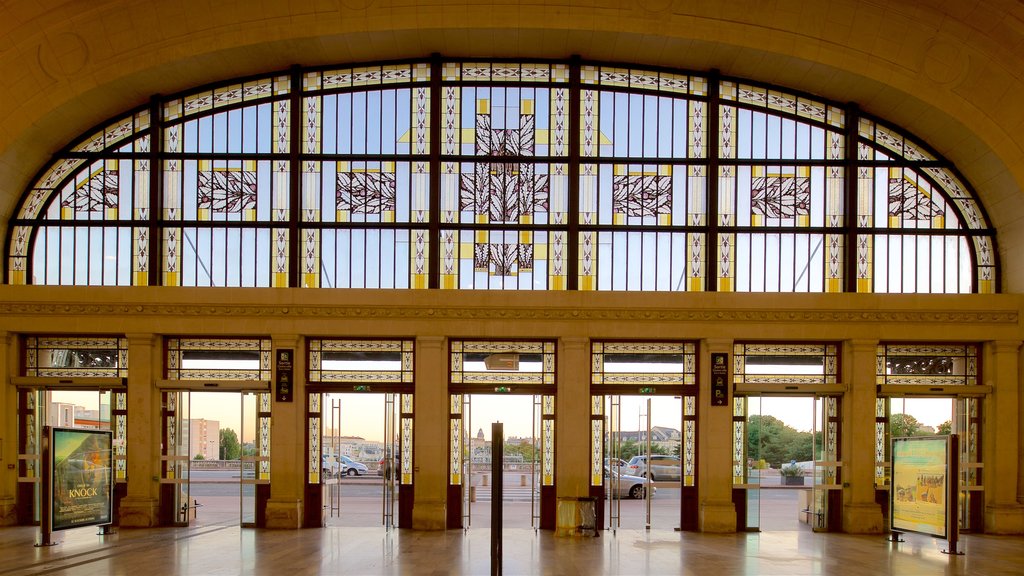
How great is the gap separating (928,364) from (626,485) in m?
6.95

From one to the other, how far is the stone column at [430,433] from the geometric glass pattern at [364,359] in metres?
0.47

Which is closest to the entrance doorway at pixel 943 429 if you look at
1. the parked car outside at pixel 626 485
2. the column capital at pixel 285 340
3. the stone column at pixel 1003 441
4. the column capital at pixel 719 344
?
the stone column at pixel 1003 441

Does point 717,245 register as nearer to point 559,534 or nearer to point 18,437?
point 559,534

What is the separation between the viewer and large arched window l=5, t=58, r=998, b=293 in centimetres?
2111

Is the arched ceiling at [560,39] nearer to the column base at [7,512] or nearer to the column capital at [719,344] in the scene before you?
the column capital at [719,344]

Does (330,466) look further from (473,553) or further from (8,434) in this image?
(8,434)

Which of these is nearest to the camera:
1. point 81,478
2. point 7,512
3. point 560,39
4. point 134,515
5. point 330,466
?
point 81,478

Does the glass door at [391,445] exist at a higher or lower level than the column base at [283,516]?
higher

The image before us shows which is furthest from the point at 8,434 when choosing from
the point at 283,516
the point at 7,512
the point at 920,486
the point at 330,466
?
the point at 920,486

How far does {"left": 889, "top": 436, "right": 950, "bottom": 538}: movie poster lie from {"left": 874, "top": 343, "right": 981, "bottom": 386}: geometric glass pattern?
8.51 ft

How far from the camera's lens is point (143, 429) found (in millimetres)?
20484

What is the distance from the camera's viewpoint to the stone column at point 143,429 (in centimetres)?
2036

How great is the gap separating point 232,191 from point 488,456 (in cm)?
790

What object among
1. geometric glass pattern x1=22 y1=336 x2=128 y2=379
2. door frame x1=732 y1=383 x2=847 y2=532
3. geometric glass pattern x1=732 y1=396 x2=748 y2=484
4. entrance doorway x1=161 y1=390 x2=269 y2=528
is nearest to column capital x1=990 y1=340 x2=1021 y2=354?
door frame x1=732 y1=383 x2=847 y2=532
